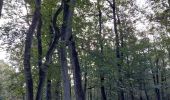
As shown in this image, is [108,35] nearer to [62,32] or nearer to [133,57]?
[133,57]

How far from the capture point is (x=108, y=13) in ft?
91.7

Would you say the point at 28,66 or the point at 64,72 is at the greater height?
the point at 28,66

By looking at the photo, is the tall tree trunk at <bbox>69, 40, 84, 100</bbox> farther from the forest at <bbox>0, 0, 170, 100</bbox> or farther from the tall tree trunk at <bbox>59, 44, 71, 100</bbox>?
the tall tree trunk at <bbox>59, 44, 71, 100</bbox>

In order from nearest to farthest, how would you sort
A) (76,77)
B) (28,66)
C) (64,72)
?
(28,66), (64,72), (76,77)

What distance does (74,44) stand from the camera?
20.6m

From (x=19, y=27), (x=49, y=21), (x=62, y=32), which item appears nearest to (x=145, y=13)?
(x=49, y=21)

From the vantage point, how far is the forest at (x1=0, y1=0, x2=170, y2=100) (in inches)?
606

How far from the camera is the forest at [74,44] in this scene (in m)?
15.4

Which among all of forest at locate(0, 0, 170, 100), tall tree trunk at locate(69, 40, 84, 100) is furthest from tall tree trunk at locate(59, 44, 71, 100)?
tall tree trunk at locate(69, 40, 84, 100)

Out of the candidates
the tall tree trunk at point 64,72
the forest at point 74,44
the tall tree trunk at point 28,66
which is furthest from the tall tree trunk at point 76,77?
the tall tree trunk at point 28,66

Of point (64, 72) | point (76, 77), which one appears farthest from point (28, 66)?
point (76, 77)

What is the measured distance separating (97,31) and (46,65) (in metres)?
12.6

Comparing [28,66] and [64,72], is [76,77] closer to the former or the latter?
[64,72]

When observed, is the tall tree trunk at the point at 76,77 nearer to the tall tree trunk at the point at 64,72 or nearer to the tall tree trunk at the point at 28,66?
the tall tree trunk at the point at 64,72
